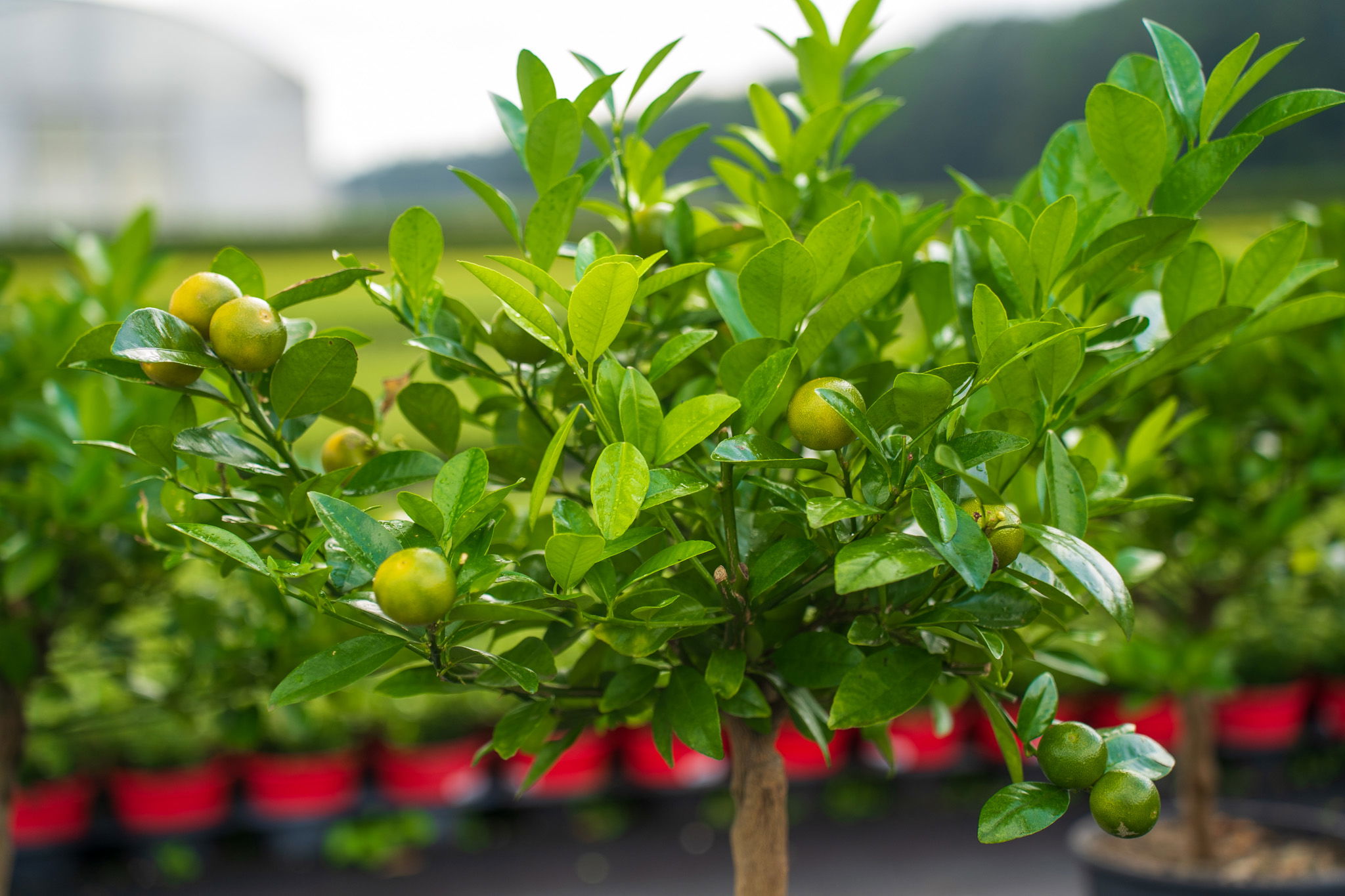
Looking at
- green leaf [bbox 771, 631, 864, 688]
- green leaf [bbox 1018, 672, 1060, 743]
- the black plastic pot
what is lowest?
the black plastic pot

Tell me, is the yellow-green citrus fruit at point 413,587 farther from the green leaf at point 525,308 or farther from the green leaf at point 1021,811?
the green leaf at point 1021,811

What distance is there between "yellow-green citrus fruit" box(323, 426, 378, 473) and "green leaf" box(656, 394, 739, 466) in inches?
7.5

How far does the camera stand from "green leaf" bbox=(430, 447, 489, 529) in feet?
1.13

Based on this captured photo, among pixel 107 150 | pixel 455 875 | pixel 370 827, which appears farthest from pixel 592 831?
pixel 107 150

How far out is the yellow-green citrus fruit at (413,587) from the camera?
0.32 m

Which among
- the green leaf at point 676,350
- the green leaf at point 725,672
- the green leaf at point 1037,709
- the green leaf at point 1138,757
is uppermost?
the green leaf at point 676,350

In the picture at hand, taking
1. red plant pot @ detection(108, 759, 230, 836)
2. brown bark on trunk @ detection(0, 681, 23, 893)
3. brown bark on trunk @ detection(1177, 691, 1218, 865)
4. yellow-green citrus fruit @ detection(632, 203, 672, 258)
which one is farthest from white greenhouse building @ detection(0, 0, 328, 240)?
yellow-green citrus fruit @ detection(632, 203, 672, 258)

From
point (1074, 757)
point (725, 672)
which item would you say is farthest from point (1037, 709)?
point (725, 672)

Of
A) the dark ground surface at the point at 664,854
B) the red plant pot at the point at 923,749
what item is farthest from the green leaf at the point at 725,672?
the red plant pot at the point at 923,749

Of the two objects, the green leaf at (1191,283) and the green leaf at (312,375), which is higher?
the green leaf at (312,375)

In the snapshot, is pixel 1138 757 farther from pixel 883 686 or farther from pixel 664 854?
pixel 664 854

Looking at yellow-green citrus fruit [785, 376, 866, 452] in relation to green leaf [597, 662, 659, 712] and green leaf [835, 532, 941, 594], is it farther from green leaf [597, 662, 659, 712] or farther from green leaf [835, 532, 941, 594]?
green leaf [597, 662, 659, 712]

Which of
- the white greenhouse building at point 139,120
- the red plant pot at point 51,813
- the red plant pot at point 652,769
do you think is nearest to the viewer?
the red plant pot at point 51,813

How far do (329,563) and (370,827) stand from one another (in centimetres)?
178
